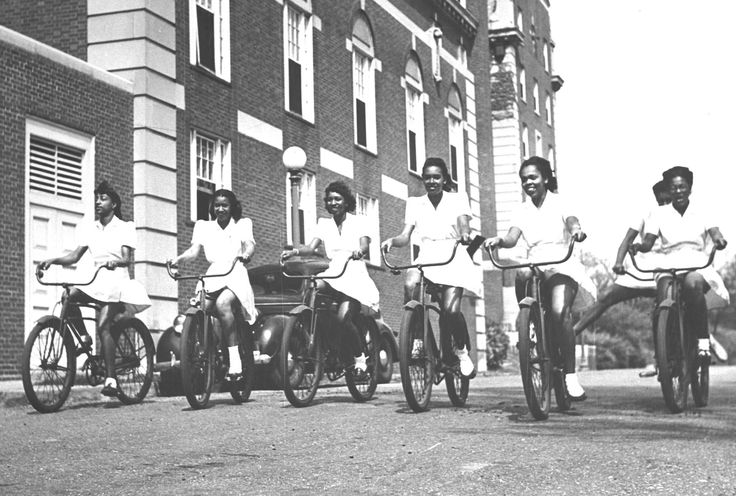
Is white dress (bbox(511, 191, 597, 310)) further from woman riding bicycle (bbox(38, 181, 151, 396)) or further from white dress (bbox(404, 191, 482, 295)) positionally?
woman riding bicycle (bbox(38, 181, 151, 396))

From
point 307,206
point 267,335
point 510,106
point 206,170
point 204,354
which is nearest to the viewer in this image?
point 204,354

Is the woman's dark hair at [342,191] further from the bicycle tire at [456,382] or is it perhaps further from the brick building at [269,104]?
the brick building at [269,104]

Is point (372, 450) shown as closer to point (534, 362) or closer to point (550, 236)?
point (534, 362)

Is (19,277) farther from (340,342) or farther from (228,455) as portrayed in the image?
(228,455)

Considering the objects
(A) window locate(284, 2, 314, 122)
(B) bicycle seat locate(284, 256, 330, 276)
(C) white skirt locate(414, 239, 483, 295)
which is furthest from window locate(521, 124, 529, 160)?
(C) white skirt locate(414, 239, 483, 295)

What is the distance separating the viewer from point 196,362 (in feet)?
32.4

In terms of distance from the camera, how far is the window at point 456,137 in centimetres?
3312

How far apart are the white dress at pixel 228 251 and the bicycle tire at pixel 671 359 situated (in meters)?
3.61

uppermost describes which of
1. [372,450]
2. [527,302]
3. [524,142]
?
[524,142]

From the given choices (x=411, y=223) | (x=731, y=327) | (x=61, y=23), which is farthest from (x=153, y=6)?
(x=731, y=327)

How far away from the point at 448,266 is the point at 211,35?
38.6ft

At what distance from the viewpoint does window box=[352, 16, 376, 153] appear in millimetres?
26747

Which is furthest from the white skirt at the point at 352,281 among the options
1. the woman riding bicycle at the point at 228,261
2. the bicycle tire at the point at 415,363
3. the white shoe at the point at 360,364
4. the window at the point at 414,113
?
the window at the point at 414,113

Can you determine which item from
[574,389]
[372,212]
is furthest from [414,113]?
[574,389]
